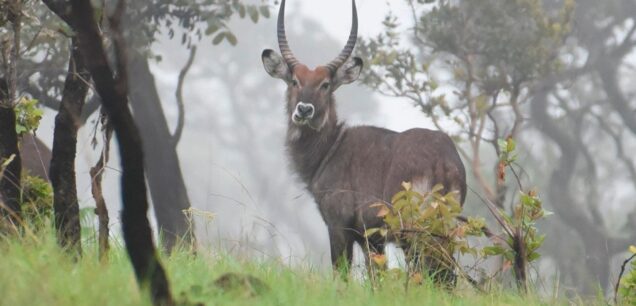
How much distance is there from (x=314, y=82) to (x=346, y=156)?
1.90 ft

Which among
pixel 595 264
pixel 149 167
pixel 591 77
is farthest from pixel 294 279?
pixel 591 77

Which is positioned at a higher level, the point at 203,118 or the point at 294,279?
the point at 203,118

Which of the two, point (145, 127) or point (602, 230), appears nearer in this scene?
point (145, 127)

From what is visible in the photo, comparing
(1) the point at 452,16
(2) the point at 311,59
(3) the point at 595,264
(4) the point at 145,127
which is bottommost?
(3) the point at 595,264

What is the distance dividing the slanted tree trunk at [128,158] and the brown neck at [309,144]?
5350mm

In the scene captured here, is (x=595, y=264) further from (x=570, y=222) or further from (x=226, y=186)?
(x=226, y=186)

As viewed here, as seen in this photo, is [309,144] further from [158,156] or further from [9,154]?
[158,156]

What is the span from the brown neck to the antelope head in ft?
0.26

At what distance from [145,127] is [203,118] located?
3827 centimetres

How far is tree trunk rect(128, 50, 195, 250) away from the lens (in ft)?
43.5

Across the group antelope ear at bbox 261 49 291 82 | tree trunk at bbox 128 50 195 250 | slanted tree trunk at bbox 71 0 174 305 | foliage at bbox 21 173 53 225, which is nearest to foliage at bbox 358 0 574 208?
tree trunk at bbox 128 50 195 250

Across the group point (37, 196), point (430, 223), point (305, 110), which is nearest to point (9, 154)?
point (37, 196)

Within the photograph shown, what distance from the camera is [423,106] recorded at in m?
16.5

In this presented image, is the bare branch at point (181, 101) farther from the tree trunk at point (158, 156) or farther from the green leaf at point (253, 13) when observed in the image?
the green leaf at point (253, 13)
